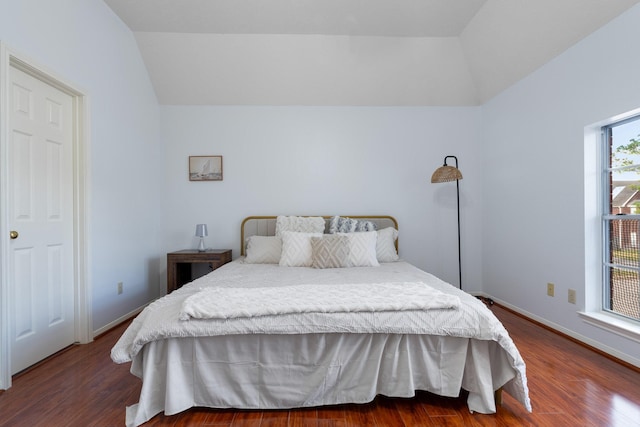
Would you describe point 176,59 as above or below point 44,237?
above

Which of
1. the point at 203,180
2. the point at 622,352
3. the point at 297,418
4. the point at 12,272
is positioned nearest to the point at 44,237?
the point at 12,272

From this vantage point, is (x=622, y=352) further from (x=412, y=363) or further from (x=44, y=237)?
(x=44, y=237)

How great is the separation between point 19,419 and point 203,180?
270 cm

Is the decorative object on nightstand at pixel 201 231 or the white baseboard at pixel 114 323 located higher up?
the decorative object on nightstand at pixel 201 231

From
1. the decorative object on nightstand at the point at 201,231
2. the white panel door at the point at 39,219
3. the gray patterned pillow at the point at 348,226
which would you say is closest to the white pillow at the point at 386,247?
the gray patterned pillow at the point at 348,226

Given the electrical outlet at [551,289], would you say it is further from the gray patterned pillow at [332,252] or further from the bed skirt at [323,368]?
the gray patterned pillow at [332,252]

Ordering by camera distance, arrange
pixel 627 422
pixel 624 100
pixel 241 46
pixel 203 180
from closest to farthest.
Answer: pixel 627 422
pixel 624 100
pixel 241 46
pixel 203 180

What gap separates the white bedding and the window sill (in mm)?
1197

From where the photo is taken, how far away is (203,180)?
3.89m

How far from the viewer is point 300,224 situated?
359cm

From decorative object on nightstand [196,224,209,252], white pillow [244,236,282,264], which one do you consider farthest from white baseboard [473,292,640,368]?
decorative object on nightstand [196,224,209,252]

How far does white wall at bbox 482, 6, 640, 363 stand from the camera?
2.27 meters

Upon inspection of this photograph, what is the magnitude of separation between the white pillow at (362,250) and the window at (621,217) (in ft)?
6.09

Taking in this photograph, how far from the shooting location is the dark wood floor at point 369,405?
1.61 m
